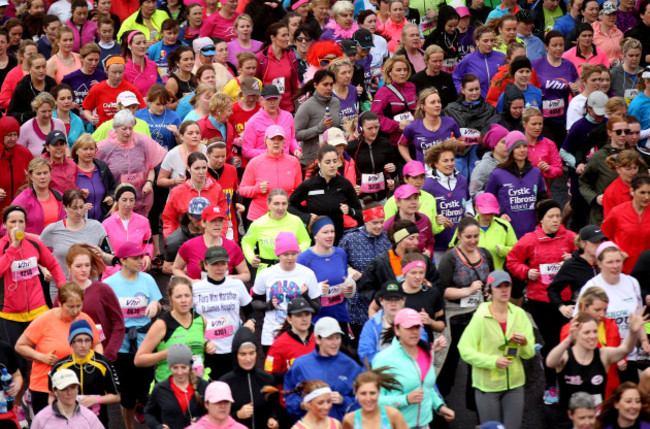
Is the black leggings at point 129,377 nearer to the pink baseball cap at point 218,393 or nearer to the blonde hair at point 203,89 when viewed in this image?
the pink baseball cap at point 218,393

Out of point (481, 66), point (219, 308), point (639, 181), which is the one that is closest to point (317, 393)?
point (219, 308)

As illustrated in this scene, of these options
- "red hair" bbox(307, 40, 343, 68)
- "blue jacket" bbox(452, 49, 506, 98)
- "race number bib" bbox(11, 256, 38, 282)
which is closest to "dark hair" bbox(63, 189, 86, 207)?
"race number bib" bbox(11, 256, 38, 282)

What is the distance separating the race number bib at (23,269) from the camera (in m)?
11.1

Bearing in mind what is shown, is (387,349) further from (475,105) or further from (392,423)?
(475,105)

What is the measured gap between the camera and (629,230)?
12.0 meters

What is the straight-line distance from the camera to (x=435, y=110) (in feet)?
45.9

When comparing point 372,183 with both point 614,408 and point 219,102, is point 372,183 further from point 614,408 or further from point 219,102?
point 614,408

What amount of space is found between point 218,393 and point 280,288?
2072 mm

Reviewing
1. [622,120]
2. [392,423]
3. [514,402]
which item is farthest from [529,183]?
[392,423]

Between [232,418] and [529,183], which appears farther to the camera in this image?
[529,183]

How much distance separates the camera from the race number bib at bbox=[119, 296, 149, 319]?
10.7 metres

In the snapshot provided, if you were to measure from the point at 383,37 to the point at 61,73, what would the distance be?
181 inches

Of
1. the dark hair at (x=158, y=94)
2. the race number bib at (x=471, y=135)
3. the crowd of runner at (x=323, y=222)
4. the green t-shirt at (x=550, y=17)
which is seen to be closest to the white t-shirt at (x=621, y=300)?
the crowd of runner at (x=323, y=222)

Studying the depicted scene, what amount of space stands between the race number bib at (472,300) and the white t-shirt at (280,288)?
1312 mm
